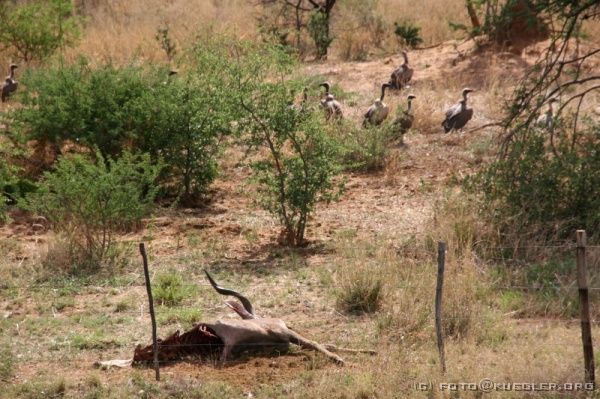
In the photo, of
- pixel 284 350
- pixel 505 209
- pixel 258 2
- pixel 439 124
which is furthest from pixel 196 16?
pixel 284 350

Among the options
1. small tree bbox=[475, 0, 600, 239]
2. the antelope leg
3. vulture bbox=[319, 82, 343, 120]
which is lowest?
the antelope leg

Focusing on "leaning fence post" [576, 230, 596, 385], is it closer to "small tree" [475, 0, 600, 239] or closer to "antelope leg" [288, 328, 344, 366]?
"antelope leg" [288, 328, 344, 366]

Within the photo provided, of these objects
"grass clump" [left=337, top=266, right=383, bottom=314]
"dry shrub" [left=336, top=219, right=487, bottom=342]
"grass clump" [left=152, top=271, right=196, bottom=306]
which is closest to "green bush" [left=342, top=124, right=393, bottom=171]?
"dry shrub" [left=336, top=219, right=487, bottom=342]

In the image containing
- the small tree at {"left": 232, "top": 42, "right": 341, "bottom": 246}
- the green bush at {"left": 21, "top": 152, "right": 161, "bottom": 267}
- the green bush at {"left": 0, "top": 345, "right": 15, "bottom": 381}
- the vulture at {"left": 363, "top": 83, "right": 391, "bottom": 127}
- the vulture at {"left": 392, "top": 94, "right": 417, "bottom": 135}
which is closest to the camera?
the green bush at {"left": 0, "top": 345, "right": 15, "bottom": 381}

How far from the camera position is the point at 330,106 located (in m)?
15.6

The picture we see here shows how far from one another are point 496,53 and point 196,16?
30.4ft

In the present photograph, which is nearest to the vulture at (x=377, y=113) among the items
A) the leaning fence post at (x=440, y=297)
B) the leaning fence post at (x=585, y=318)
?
the leaning fence post at (x=440, y=297)

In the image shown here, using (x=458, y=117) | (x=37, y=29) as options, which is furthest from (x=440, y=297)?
(x=37, y=29)

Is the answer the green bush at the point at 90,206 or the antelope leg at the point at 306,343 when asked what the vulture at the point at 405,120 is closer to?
the green bush at the point at 90,206

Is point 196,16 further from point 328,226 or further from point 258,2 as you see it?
point 328,226

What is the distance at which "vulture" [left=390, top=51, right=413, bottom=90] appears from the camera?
1797cm

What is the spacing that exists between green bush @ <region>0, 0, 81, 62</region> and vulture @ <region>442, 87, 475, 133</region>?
8052mm

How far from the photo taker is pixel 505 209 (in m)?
9.94

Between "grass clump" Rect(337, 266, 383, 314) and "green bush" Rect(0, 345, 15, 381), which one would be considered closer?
"green bush" Rect(0, 345, 15, 381)
